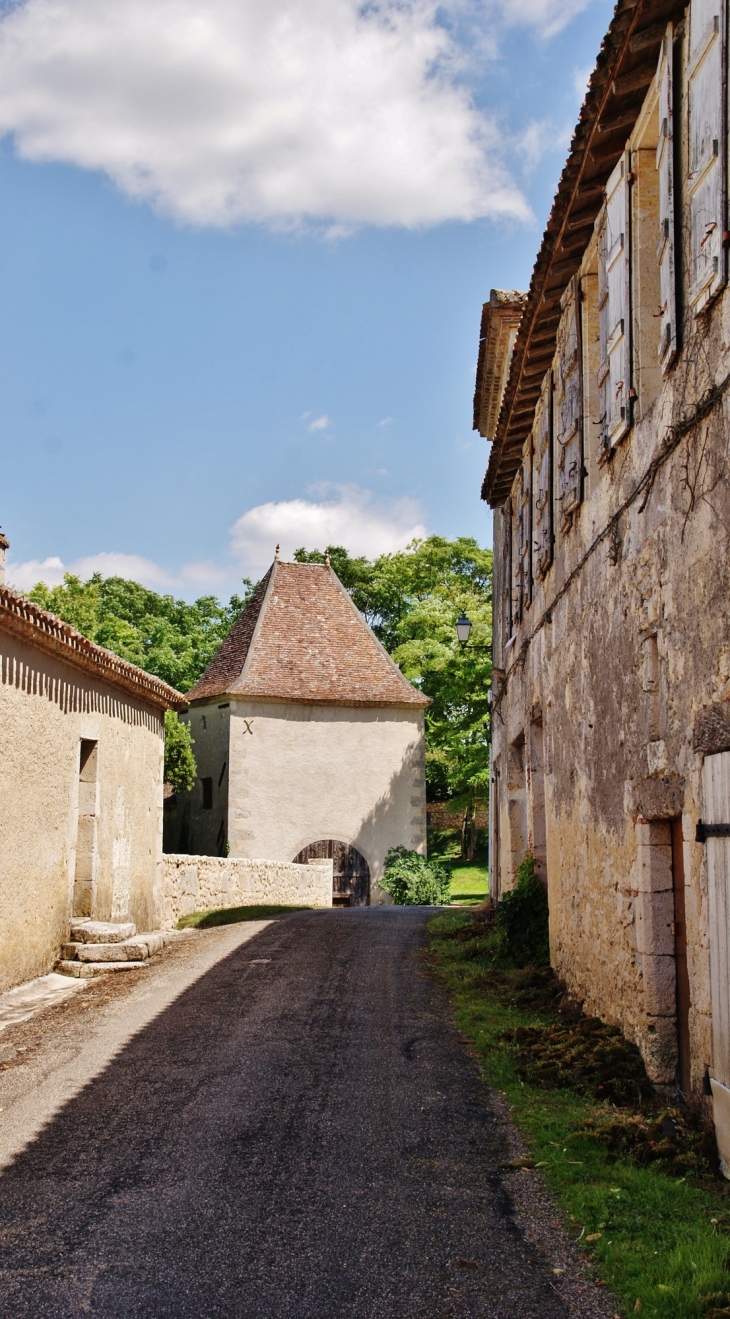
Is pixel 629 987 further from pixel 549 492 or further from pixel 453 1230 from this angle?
pixel 549 492

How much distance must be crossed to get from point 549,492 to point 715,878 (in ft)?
17.3

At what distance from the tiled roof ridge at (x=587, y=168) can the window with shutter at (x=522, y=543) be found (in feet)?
2.64

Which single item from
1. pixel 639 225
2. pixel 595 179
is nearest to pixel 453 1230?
pixel 639 225

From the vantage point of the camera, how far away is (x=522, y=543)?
1160 cm

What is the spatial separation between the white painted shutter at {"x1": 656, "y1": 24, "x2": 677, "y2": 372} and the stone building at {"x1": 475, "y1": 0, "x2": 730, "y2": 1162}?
2cm

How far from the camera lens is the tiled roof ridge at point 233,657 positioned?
26.1m

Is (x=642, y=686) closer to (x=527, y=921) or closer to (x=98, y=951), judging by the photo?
(x=527, y=921)

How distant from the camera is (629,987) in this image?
6367 millimetres

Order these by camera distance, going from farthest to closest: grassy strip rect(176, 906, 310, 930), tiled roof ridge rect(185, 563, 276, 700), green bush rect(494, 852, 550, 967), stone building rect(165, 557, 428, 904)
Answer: tiled roof ridge rect(185, 563, 276, 700) → stone building rect(165, 557, 428, 904) → grassy strip rect(176, 906, 310, 930) → green bush rect(494, 852, 550, 967)

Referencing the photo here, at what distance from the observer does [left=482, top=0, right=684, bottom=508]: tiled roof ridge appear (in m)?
5.57

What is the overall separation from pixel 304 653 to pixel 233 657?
6.08 feet

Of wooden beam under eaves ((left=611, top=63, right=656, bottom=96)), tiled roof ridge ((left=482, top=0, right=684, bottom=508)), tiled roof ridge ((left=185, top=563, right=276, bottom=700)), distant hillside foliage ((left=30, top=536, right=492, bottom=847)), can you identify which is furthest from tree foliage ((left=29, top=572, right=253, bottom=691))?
wooden beam under eaves ((left=611, top=63, right=656, bottom=96))

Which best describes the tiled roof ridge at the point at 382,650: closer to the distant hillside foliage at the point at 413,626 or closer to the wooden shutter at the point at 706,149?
the distant hillside foliage at the point at 413,626

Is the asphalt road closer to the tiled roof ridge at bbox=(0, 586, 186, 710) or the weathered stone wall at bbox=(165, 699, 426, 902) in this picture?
the tiled roof ridge at bbox=(0, 586, 186, 710)
